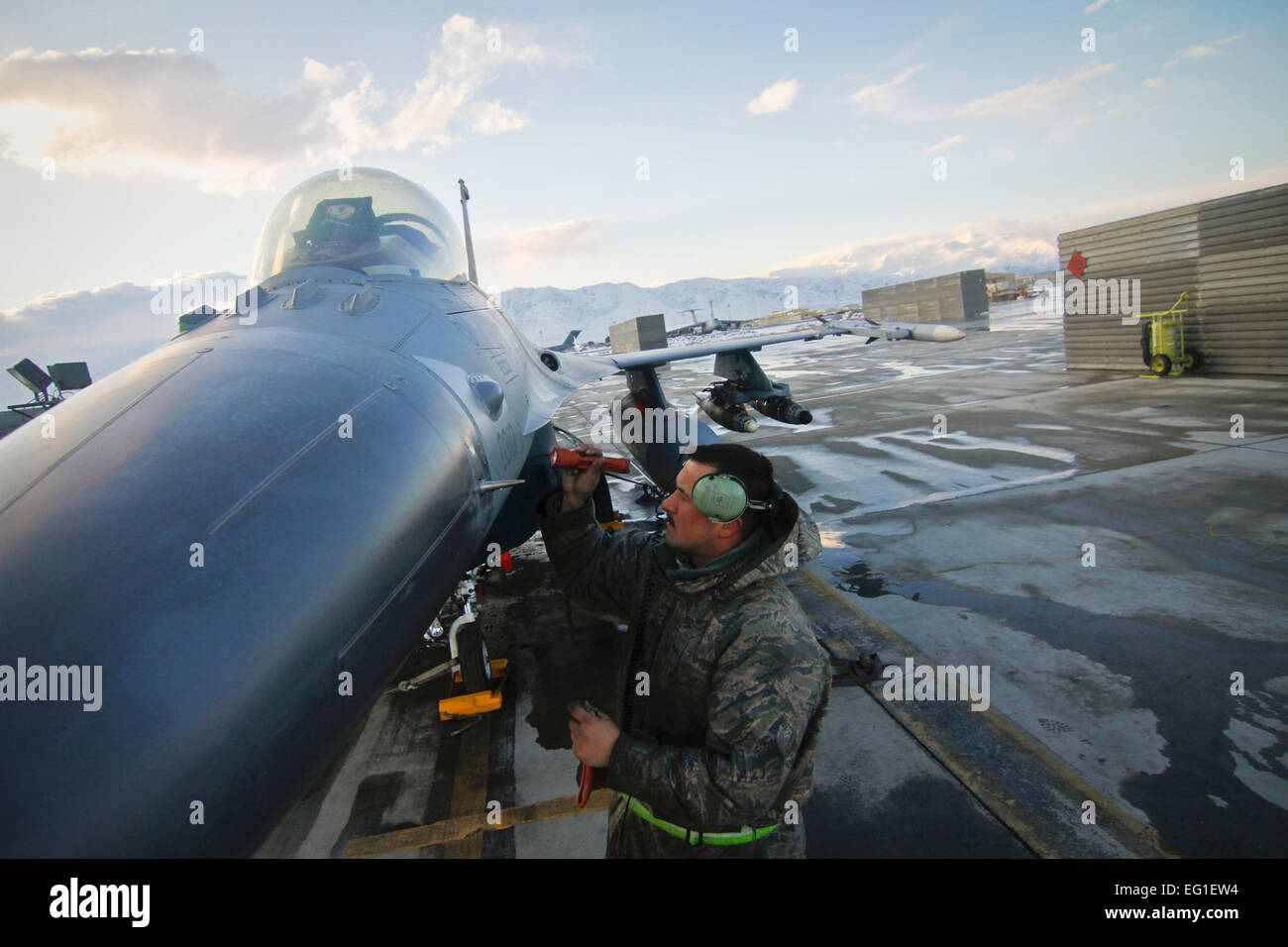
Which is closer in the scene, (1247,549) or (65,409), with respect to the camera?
(65,409)

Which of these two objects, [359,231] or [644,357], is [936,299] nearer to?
[644,357]

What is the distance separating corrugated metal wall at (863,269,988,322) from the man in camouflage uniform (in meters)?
52.3

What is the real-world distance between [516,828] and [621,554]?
2.34 meters

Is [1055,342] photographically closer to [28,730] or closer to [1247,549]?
[1247,549]

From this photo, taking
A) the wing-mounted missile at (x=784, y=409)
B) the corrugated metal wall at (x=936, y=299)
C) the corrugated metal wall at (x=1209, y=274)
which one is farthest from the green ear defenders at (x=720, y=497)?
the corrugated metal wall at (x=936, y=299)

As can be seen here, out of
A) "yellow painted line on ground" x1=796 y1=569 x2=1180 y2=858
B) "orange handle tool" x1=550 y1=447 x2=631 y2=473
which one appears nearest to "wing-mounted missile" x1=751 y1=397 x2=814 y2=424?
"yellow painted line on ground" x1=796 y1=569 x2=1180 y2=858

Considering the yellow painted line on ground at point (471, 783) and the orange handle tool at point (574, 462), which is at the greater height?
the orange handle tool at point (574, 462)

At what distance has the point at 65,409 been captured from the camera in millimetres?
2436

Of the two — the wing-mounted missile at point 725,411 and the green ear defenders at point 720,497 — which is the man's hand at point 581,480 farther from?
the wing-mounted missile at point 725,411

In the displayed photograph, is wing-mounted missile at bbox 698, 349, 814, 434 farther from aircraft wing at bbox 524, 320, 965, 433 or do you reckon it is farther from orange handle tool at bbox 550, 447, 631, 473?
orange handle tool at bbox 550, 447, 631, 473

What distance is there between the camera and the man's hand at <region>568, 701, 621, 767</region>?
6.14ft

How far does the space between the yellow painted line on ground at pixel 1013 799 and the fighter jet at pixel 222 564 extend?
3.17 metres

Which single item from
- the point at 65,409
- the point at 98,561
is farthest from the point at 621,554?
the point at 65,409

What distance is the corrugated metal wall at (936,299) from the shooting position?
50188 mm
